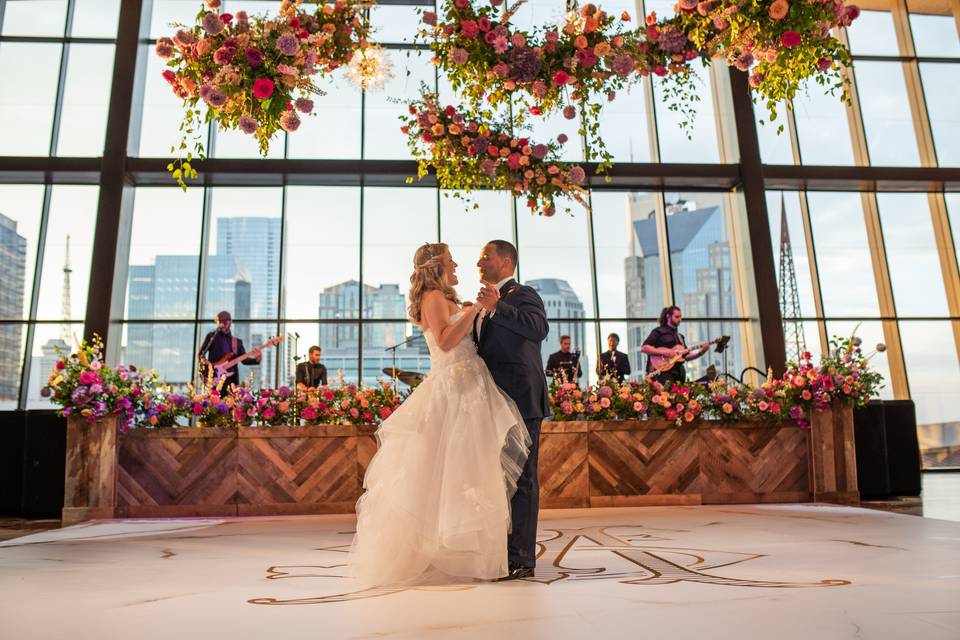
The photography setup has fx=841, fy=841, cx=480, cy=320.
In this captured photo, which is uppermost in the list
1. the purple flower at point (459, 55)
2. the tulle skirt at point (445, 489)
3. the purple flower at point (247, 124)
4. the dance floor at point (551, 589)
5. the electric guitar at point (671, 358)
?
the purple flower at point (459, 55)

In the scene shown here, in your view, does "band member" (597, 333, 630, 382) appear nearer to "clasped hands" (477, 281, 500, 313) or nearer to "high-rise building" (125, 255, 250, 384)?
"high-rise building" (125, 255, 250, 384)

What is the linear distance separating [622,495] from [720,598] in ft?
14.0

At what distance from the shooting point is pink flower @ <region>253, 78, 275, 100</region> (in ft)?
13.4

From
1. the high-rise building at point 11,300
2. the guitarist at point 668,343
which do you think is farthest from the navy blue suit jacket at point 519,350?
the high-rise building at point 11,300

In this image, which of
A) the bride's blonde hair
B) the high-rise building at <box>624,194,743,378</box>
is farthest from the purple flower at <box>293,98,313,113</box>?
the high-rise building at <box>624,194,743,378</box>

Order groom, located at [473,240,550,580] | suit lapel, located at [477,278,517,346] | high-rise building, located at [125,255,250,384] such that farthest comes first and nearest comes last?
high-rise building, located at [125,255,250,384]
suit lapel, located at [477,278,517,346]
groom, located at [473,240,550,580]

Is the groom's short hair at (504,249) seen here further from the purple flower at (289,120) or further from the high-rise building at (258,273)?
the high-rise building at (258,273)

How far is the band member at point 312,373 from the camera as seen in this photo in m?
8.61

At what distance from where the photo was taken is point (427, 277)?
3.46 meters

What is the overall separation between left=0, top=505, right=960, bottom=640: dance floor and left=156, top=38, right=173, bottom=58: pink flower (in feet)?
8.09

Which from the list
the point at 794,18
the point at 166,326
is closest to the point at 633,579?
the point at 794,18

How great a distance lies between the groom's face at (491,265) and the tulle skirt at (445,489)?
405mm

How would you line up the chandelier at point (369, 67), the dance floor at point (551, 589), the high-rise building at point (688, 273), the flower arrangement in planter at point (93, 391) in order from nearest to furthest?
1. the dance floor at point (551, 589)
2. the chandelier at point (369, 67)
3. the flower arrangement in planter at point (93, 391)
4. the high-rise building at point (688, 273)

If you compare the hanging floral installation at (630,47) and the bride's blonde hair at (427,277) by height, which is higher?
the hanging floral installation at (630,47)
